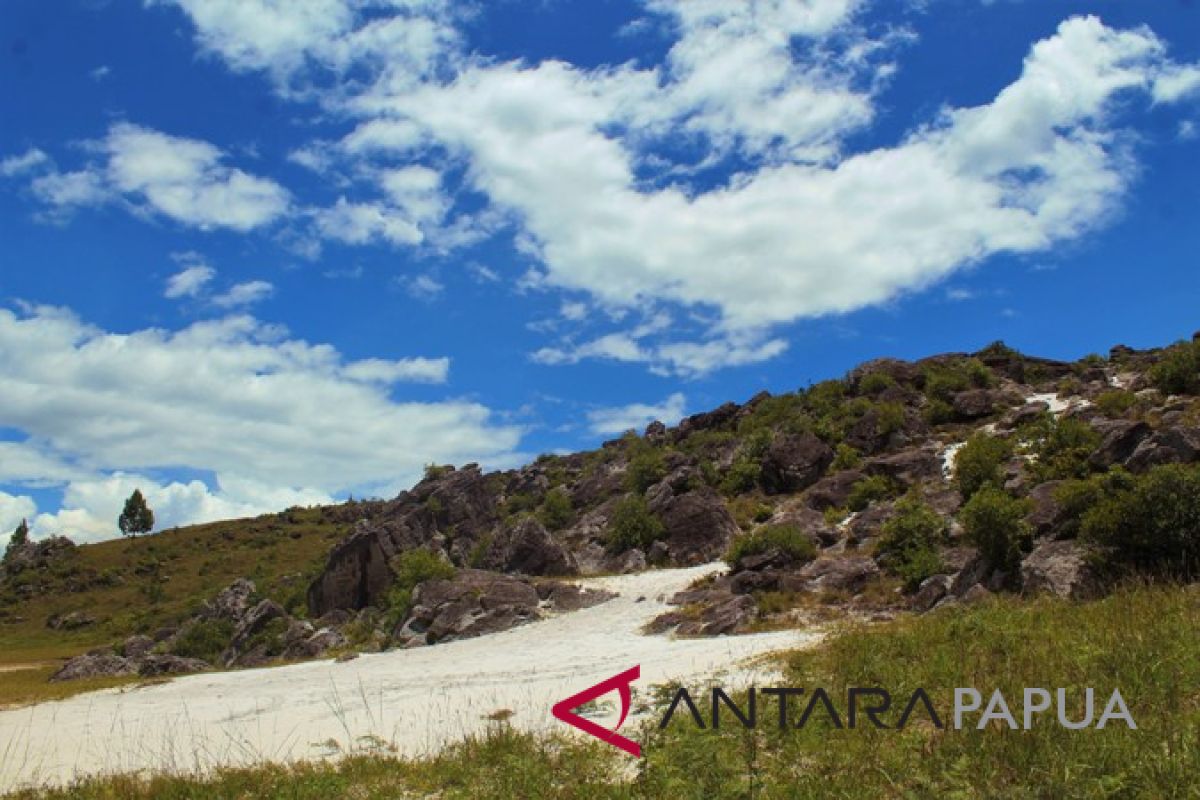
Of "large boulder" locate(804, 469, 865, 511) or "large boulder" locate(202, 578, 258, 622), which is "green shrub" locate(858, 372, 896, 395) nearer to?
"large boulder" locate(804, 469, 865, 511)

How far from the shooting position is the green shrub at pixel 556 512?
53625mm

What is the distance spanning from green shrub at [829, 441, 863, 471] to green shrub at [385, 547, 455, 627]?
23.1 m

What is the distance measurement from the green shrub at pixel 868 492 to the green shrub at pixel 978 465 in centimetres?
434

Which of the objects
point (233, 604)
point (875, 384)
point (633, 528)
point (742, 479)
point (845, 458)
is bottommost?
point (233, 604)

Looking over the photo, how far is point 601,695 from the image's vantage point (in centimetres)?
1423

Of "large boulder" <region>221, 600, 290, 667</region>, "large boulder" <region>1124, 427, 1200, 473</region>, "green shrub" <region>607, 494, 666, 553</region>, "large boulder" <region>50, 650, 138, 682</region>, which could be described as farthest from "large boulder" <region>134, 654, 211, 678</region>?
"large boulder" <region>1124, 427, 1200, 473</region>

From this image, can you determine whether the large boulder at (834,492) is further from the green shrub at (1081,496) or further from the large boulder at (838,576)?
the green shrub at (1081,496)

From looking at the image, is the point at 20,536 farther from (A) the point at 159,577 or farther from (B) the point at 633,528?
(B) the point at 633,528

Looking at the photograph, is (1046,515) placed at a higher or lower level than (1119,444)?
lower

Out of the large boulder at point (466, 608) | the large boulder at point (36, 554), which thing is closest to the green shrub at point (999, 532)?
the large boulder at point (466, 608)

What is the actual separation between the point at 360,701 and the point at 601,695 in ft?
21.1

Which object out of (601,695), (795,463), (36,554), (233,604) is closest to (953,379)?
(795,463)

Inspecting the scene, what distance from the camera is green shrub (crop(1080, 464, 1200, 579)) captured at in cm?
1734

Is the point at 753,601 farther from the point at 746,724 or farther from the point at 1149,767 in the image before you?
the point at 1149,767
